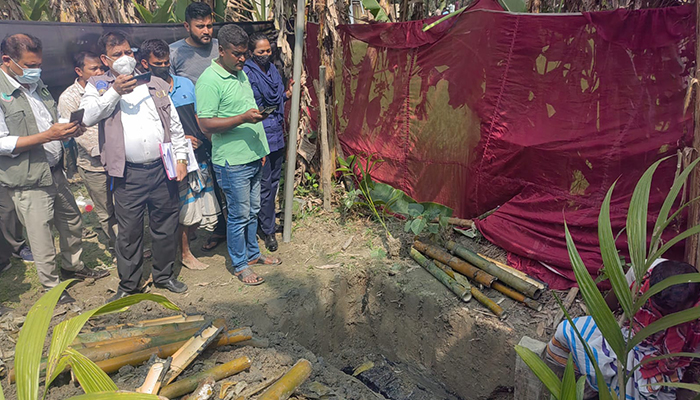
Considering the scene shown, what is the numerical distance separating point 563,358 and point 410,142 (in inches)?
110

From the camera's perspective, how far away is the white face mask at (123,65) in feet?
11.0

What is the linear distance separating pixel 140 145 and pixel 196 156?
793mm

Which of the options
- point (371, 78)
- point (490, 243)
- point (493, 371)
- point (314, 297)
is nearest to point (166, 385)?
point (314, 297)

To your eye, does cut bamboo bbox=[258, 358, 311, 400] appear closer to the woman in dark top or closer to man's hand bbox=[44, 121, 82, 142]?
the woman in dark top

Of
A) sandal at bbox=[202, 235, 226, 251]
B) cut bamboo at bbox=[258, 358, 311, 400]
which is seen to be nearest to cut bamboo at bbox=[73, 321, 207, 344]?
cut bamboo at bbox=[258, 358, 311, 400]

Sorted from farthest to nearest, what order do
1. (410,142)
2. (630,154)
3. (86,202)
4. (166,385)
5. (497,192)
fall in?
1. (86,202)
2. (410,142)
3. (497,192)
4. (630,154)
5. (166,385)

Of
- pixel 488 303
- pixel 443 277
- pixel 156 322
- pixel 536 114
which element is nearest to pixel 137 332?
pixel 156 322

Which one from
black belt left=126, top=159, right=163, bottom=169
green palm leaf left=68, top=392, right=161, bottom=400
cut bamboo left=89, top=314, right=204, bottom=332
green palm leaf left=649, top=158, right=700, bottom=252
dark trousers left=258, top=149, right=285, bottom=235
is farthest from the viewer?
dark trousers left=258, top=149, right=285, bottom=235

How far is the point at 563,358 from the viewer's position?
8.39ft

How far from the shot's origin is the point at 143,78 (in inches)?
135

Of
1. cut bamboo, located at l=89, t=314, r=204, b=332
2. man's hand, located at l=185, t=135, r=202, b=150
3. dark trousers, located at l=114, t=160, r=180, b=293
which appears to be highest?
man's hand, located at l=185, t=135, r=202, b=150

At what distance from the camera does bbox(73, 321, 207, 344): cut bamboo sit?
2.58 metres

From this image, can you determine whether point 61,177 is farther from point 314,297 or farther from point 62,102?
point 314,297

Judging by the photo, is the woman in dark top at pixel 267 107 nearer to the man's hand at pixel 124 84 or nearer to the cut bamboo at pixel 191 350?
the man's hand at pixel 124 84
